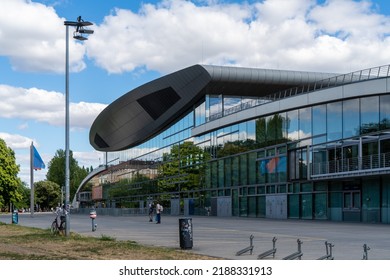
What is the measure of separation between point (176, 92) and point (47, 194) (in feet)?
309

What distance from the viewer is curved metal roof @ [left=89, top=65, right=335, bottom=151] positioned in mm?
62625

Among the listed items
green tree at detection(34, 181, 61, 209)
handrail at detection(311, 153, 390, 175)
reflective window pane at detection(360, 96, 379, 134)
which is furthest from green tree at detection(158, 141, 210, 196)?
green tree at detection(34, 181, 61, 209)

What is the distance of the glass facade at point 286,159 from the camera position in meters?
42.8

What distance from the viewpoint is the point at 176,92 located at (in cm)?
6938

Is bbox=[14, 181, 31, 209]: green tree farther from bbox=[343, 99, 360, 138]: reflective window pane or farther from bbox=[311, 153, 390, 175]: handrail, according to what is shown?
bbox=[343, 99, 360, 138]: reflective window pane

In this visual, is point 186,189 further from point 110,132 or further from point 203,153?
point 110,132

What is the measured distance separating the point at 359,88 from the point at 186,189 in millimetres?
31939

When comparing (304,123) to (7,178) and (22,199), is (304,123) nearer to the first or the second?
(7,178)

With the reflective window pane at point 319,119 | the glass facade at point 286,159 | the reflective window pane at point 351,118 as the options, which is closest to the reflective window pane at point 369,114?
the glass facade at point 286,159

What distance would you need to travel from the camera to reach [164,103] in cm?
7375

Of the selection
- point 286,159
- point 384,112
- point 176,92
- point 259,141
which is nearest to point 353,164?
point 384,112

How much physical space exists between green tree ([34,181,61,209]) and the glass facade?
269 ft

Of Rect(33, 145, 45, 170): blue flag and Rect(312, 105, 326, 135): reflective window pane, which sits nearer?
Rect(312, 105, 326, 135): reflective window pane
